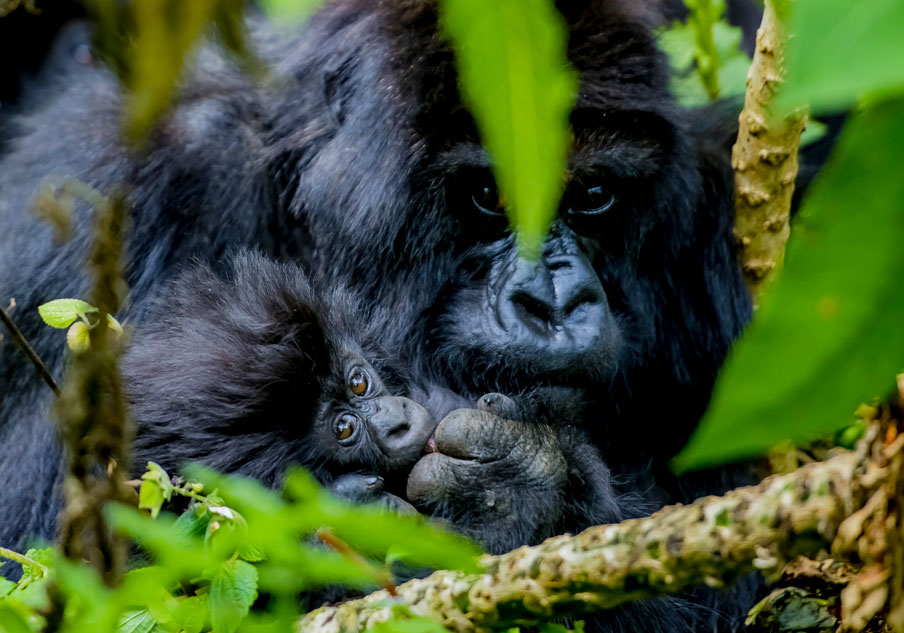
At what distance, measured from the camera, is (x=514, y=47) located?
499 mm

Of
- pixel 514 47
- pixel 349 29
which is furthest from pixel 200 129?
pixel 514 47

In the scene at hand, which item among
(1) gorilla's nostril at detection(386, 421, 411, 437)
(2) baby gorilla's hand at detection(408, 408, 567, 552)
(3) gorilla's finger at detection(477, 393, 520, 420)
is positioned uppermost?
(1) gorilla's nostril at detection(386, 421, 411, 437)

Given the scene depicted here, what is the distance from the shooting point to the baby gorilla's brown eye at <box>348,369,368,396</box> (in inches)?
86.5

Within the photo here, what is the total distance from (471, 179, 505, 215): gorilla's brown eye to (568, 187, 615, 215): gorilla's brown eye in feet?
0.69

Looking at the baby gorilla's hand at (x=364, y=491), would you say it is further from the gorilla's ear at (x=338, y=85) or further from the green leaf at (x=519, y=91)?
the green leaf at (x=519, y=91)

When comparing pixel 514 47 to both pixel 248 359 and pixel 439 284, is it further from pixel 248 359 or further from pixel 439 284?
pixel 439 284

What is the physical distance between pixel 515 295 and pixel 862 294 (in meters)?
1.90

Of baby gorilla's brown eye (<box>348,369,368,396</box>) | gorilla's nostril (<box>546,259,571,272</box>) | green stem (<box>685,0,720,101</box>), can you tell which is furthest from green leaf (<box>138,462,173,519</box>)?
green stem (<box>685,0,720,101</box>)

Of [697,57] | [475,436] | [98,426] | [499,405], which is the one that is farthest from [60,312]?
[697,57]

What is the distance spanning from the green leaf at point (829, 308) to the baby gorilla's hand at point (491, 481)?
5.37 feet

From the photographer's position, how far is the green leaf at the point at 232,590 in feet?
3.97

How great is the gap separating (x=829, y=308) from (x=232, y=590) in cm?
98

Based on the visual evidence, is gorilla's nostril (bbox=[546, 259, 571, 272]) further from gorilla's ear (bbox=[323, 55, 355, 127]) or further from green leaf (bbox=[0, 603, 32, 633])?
green leaf (bbox=[0, 603, 32, 633])

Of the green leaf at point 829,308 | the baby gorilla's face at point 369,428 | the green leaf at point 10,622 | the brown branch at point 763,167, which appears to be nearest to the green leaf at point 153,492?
the green leaf at point 10,622
